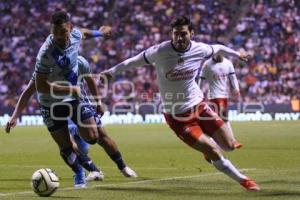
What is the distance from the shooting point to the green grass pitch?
10.3 meters

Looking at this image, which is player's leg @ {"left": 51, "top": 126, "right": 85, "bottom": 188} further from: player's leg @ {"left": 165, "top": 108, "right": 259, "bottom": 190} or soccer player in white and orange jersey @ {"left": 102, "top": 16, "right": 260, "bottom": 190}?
player's leg @ {"left": 165, "top": 108, "right": 259, "bottom": 190}

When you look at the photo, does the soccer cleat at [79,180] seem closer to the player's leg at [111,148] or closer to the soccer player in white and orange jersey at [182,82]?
the player's leg at [111,148]

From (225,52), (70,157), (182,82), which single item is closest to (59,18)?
(182,82)

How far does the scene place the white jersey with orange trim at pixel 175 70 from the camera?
10.5m

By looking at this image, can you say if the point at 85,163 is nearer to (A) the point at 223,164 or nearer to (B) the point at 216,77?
(A) the point at 223,164

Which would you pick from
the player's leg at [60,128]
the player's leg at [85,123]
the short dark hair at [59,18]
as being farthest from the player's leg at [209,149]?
the short dark hair at [59,18]

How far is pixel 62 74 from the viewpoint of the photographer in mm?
10812

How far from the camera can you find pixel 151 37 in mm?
38406

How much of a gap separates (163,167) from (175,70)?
15.4 feet

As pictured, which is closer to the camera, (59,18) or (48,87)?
(59,18)

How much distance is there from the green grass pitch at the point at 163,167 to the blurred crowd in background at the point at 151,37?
8.35 m

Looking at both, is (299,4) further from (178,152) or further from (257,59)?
(178,152)

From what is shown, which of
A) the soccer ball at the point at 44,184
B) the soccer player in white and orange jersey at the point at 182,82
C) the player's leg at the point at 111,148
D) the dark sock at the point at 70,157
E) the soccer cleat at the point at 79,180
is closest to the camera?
the soccer ball at the point at 44,184

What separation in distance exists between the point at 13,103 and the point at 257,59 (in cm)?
1119
